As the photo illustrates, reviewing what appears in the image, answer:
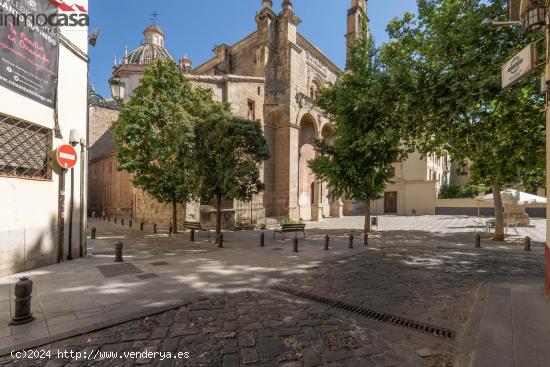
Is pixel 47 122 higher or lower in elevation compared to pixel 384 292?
higher

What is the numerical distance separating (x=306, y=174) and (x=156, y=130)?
51.9 ft

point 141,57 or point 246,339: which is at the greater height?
point 141,57

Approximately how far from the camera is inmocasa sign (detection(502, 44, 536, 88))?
14.9 ft

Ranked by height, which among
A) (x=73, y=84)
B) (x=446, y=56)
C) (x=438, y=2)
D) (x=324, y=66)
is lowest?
(x=73, y=84)

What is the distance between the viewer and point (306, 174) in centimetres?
2691

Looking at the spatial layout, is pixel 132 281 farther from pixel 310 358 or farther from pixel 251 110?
pixel 251 110

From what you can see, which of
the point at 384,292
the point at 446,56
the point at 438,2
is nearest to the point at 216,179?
the point at 384,292

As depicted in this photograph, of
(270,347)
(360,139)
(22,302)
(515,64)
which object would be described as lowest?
(270,347)

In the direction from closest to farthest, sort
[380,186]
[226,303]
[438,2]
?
[226,303] < [438,2] < [380,186]

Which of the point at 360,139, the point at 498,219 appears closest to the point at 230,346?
the point at 360,139

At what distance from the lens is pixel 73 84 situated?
8453 mm

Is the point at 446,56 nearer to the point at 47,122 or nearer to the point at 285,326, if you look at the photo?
the point at 285,326

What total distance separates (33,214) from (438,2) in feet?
62.2

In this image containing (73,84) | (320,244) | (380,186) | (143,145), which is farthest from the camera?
(380,186)
